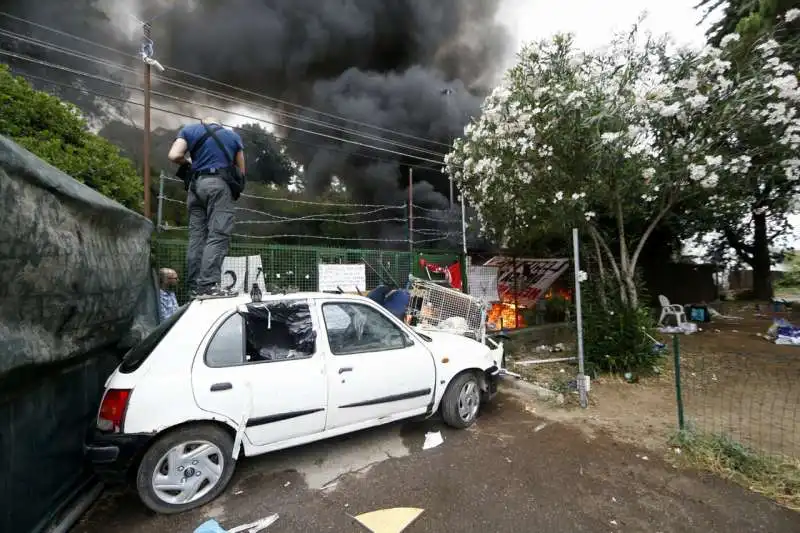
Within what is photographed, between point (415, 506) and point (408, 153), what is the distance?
1217 cm

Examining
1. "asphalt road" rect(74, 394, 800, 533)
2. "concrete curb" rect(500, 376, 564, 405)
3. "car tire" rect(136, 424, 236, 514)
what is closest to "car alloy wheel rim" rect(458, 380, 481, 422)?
"asphalt road" rect(74, 394, 800, 533)

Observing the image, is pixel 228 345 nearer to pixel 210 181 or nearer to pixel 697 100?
pixel 210 181

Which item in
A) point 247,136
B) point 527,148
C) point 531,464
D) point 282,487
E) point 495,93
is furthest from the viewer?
point 247,136

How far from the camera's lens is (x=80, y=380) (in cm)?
250

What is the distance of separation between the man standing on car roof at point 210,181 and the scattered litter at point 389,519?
251 cm

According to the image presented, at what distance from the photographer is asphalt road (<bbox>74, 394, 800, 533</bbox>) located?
2.30 meters

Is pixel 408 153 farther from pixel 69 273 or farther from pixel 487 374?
pixel 69 273

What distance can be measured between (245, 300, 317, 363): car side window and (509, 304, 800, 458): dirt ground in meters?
2.97

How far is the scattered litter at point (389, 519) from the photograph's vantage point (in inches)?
88.6

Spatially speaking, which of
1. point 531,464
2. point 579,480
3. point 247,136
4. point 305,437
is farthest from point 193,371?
point 247,136

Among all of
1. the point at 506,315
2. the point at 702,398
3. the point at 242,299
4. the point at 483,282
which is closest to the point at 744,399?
the point at 702,398

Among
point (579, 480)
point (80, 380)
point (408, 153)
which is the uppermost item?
point (408, 153)

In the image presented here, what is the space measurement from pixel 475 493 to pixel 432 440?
854mm

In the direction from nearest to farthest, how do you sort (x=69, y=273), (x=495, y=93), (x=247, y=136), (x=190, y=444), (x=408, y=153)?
(x=69, y=273)
(x=190, y=444)
(x=495, y=93)
(x=247, y=136)
(x=408, y=153)
